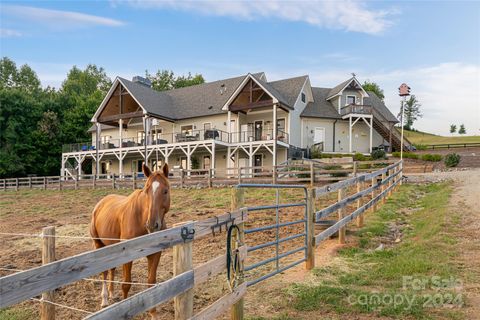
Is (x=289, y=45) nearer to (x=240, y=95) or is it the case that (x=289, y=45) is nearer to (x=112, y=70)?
(x=240, y=95)

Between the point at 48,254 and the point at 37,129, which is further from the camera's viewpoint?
the point at 37,129

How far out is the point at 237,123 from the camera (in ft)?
101

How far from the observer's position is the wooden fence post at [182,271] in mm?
3230

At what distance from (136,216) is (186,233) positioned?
1861mm

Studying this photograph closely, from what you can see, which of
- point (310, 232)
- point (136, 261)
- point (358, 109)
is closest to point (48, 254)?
point (136, 261)

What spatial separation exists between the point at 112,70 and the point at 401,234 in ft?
244

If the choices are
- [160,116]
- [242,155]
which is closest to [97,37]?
[160,116]

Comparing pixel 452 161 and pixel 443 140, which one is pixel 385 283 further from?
pixel 443 140

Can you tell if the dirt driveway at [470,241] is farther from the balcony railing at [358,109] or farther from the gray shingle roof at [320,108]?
the gray shingle roof at [320,108]

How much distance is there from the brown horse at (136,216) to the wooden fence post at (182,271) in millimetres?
972

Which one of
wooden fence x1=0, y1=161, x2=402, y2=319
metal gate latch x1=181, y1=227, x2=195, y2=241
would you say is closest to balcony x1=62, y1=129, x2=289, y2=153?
wooden fence x1=0, y1=161, x2=402, y2=319

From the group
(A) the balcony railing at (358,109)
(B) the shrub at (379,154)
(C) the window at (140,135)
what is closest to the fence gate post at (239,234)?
(B) the shrub at (379,154)

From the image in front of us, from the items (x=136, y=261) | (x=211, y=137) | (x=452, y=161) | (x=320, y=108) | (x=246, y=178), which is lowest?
(x=136, y=261)

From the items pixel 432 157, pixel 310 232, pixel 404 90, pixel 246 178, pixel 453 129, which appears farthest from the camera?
pixel 453 129
